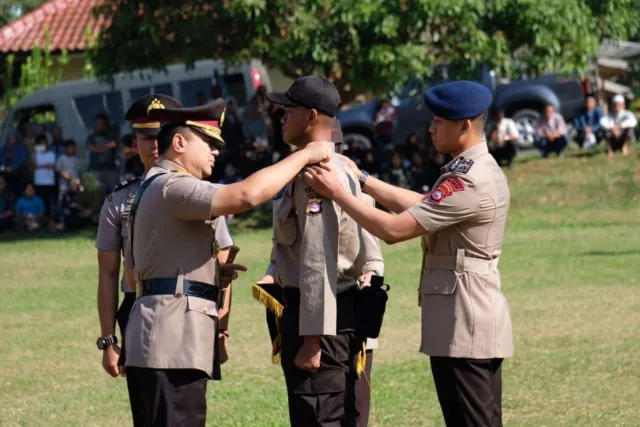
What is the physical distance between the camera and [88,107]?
2789cm

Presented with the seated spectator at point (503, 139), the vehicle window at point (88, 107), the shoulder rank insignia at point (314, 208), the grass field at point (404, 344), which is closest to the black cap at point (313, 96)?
the shoulder rank insignia at point (314, 208)

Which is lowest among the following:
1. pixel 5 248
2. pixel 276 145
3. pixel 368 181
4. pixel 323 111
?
pixel 5 248

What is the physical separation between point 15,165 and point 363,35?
874 cm

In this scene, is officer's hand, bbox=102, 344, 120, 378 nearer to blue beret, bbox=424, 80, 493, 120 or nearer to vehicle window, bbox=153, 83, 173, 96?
blue beret, bbox=424, 80, 493, 120

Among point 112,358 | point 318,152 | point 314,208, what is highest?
point 318,152

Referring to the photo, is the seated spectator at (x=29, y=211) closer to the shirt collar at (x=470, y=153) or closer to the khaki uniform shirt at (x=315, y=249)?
the khaki uniform shirt at (x=315, y=249)

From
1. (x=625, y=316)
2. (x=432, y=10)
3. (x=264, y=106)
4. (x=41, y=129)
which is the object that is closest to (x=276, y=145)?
(x=264, y=106)

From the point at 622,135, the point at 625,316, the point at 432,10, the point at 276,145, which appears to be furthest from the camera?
the point at 622,135

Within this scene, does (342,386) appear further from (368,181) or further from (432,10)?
(432,10)

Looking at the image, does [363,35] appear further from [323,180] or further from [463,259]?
[323,180]

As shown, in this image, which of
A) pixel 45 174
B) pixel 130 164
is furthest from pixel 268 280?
pixel 45 174

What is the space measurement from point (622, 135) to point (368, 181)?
823 inches

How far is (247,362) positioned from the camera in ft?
33.0

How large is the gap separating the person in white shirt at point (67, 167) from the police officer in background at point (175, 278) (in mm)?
20211
